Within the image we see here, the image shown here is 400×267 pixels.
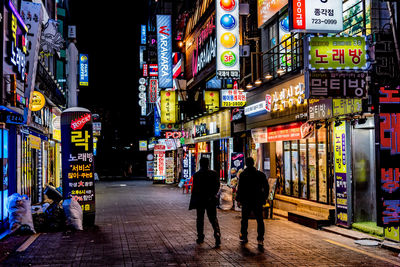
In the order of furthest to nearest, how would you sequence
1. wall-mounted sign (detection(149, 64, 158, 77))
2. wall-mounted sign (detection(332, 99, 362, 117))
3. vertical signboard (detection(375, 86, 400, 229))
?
wall-mounted sign (detection(149, 64, 158, 77)) → wall-mounted sign (detection(332, 99, 362, 117)) → vertical signboard (detection(375, 86, 400, 229))

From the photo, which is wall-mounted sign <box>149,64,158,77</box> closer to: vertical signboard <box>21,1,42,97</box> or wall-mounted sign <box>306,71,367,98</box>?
vertical signboard <box>21,1,42,97</box>

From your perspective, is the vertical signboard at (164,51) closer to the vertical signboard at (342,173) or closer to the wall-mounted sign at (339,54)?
the vertical signboard at (342,173)

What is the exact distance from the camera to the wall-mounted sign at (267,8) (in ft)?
57.3

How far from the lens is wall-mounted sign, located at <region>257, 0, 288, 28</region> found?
57.3 ft

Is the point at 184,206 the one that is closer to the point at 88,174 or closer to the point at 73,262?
the point at 88,174

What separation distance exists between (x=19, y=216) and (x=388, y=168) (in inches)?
373

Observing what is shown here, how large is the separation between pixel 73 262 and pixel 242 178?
424 cm

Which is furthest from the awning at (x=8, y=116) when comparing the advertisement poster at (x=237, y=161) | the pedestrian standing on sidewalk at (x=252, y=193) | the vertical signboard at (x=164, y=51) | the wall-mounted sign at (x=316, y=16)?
the vertical signboard at (x=164, y=51)

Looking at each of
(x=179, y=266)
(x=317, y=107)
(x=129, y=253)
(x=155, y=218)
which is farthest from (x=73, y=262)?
(x=317, y=107)

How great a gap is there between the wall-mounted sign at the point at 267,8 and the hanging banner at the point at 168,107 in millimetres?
18160

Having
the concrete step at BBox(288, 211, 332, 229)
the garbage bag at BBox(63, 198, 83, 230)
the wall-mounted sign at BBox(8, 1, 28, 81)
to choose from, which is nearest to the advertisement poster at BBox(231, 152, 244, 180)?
the concrete step at BBox(288, 211, 332, 229)

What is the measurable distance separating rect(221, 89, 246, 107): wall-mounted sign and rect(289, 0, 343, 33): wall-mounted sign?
32.2 ft

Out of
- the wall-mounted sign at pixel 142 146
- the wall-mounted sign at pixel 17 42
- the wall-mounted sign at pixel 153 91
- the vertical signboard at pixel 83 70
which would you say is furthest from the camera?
the wall-mounted sign at pixel 142 146

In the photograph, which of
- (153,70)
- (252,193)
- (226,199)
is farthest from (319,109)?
(153,70)
